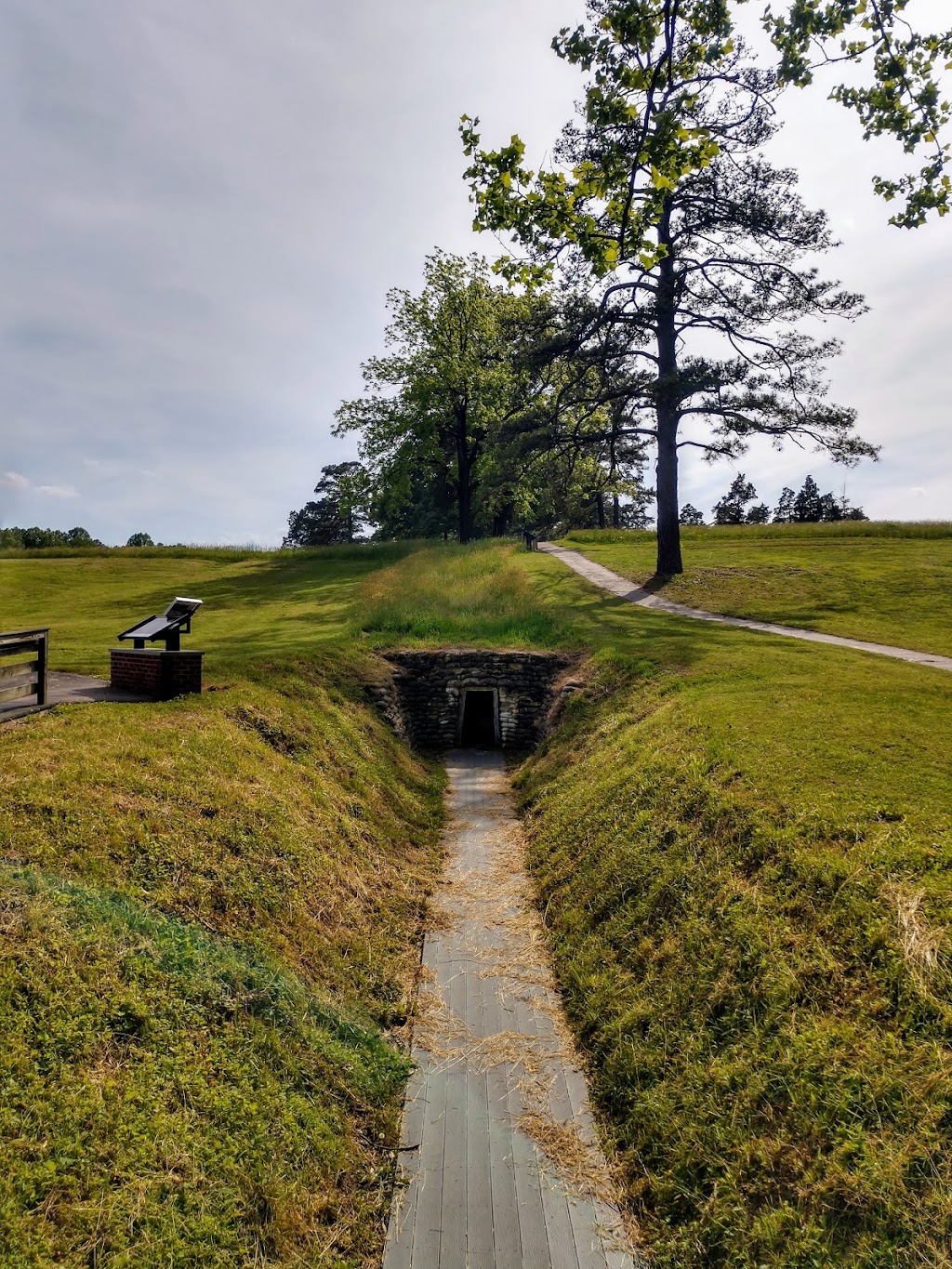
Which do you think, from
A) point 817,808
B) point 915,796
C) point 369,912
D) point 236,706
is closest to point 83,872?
point 369,912

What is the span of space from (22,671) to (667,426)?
20.3 metres

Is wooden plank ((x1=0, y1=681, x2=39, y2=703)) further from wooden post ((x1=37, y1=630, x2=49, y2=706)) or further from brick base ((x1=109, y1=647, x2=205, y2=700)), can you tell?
brick base ((x1=109, y1=647, x2=205, y2=700))

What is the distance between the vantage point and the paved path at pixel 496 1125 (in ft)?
15.2

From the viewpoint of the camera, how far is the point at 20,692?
345 inches

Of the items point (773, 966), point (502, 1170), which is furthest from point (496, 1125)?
point (773, 966)

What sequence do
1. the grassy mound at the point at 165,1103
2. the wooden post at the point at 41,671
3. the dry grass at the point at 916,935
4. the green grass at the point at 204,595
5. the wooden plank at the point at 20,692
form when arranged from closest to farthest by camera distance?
the grassy mound at the point at 165,1103 < the dry grass at the point at 916,935 < the wooden plank at the point at 20,692 < the wooden post at the point at 41,671 < the green grass at the point at 204,595

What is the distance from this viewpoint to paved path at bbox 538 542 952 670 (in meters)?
14.1

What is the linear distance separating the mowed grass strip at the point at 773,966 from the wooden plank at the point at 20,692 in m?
6.95

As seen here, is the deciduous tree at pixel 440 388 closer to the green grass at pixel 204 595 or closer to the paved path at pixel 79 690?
the green grass at pixel 204 595

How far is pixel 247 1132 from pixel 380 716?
33.9 ft

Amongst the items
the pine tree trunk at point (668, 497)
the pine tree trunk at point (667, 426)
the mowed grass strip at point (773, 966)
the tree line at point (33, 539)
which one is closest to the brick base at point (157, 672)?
the mowed grass strip at point (773, 966)

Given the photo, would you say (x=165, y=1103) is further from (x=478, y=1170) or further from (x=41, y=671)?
(x=41, y=671)

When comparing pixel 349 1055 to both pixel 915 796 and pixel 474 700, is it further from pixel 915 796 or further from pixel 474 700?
pixel 474 700

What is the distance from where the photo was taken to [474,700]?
19156 millimetres
